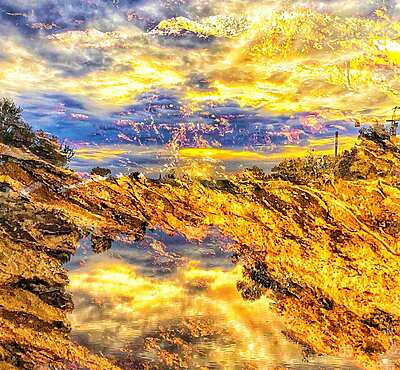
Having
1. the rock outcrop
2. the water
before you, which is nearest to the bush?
the rock outcrop

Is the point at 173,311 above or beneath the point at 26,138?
beneath

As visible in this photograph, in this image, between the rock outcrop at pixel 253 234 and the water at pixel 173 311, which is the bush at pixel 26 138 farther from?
the water at pixel 173 311

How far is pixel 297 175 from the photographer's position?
7.54 ft

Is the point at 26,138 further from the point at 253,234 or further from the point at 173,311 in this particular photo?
the point at 253,234

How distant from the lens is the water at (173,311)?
7.49ft

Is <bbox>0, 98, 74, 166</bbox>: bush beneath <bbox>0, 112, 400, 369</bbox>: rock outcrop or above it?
above

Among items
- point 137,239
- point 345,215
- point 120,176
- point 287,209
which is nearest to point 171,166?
point 120,176

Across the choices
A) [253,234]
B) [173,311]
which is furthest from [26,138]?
[253,234]

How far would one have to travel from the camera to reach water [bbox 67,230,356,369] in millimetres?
2283

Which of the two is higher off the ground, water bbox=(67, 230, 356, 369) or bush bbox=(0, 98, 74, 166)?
bush bbox=(0, 98, 74, 166)

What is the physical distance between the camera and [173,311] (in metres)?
2.35

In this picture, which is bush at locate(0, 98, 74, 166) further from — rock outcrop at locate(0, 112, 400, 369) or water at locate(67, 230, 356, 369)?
water at locate(67, 230, 356, 369)

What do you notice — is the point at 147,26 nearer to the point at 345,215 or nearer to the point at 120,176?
the point at 120,176

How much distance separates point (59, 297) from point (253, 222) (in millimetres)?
1108
